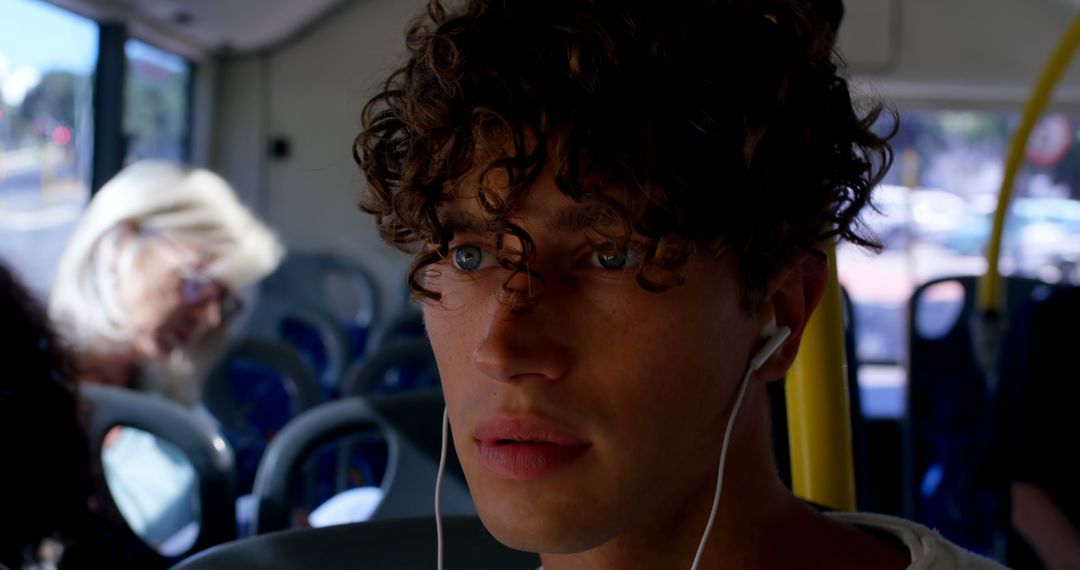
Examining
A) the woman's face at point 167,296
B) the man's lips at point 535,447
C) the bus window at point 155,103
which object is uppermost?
the bus window at point 155,103

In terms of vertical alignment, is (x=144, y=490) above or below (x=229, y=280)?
below

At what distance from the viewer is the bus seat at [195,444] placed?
1413mm

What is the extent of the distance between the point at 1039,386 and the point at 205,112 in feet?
13.5

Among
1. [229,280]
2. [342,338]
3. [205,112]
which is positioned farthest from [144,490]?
[205,112]

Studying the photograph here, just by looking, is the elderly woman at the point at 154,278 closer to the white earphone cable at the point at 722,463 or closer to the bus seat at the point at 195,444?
the bus seat at the point at 195,444

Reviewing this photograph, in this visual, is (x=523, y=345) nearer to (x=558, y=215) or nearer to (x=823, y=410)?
(x=558, y=215)

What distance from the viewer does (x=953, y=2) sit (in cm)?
484

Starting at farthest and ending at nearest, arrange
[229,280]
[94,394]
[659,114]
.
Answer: [229,280] < [94,394] < [659,114]

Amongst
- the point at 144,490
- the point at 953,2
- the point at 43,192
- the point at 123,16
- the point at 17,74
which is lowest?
the point at 144,490

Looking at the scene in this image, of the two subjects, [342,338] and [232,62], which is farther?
[232,62]

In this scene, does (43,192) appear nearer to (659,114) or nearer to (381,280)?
(381,280)

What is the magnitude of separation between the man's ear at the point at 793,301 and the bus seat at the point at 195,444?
97cm

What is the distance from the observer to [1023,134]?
1707 millimetres

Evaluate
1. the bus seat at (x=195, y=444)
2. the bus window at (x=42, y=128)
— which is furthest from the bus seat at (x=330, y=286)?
the bus seat at (x=195, y=444)
